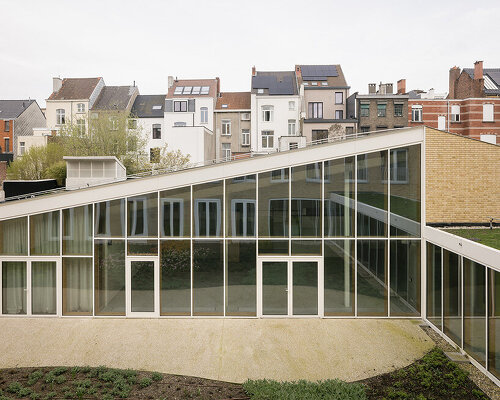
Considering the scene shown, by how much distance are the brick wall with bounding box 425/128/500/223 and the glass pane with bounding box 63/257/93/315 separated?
11.5 m

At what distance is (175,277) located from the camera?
47.0ft

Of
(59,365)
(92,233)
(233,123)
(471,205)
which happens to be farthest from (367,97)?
(59,365)

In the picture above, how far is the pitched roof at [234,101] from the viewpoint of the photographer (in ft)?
132

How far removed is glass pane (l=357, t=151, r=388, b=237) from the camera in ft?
46.6

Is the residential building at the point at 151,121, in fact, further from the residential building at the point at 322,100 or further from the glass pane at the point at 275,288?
the glass pane at the point at 275,288

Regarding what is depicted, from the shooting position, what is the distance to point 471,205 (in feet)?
48.1

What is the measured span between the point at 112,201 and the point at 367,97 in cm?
2717

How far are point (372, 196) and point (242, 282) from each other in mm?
5086

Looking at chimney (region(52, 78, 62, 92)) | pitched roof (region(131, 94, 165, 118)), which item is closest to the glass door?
pitched roof (region(131, 94, 165, 118))

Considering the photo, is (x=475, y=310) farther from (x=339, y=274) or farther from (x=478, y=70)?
(x=478, y=70)

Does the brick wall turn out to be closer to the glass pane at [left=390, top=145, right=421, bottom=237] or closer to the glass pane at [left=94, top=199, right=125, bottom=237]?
the glass pane at [left=390, top=145, right=421, bottom=237]

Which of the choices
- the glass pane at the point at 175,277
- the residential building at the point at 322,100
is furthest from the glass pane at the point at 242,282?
the residential building at the point at 322,100

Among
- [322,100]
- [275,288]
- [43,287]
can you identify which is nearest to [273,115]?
[322,100]

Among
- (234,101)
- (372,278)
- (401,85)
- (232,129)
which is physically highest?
(401,85)
